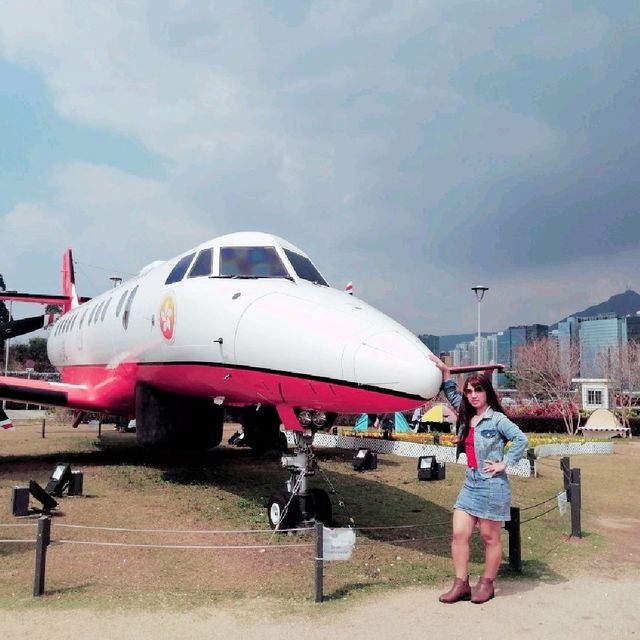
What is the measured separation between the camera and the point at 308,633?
486 cm

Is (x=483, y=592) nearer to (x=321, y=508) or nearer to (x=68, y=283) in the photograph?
(x=321, y=508)

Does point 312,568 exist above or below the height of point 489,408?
below

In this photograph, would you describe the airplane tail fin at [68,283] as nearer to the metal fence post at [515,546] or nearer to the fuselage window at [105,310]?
the fuselage window at [105,310]

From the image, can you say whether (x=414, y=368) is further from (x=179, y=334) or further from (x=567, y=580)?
(x=179, y=334)

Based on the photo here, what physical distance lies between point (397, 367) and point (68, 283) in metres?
24.9

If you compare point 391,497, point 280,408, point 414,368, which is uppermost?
point 414,368

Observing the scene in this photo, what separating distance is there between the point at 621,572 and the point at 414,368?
3.62m

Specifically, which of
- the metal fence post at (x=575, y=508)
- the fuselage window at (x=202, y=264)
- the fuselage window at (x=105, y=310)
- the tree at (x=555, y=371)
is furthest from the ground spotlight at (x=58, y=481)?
the tree at (x=555, y=371)

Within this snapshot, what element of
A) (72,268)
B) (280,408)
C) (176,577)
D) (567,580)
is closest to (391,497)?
(280,408)

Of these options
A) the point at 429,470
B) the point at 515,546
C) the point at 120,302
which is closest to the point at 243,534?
the point at 515,546

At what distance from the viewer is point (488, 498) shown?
562cm

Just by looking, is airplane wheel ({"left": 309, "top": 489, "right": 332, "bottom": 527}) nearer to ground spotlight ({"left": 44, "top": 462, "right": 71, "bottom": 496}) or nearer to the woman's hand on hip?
the woman's hand on hip

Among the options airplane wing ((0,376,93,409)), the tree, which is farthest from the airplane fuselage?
the tree

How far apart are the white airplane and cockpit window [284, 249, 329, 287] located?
24 mm
